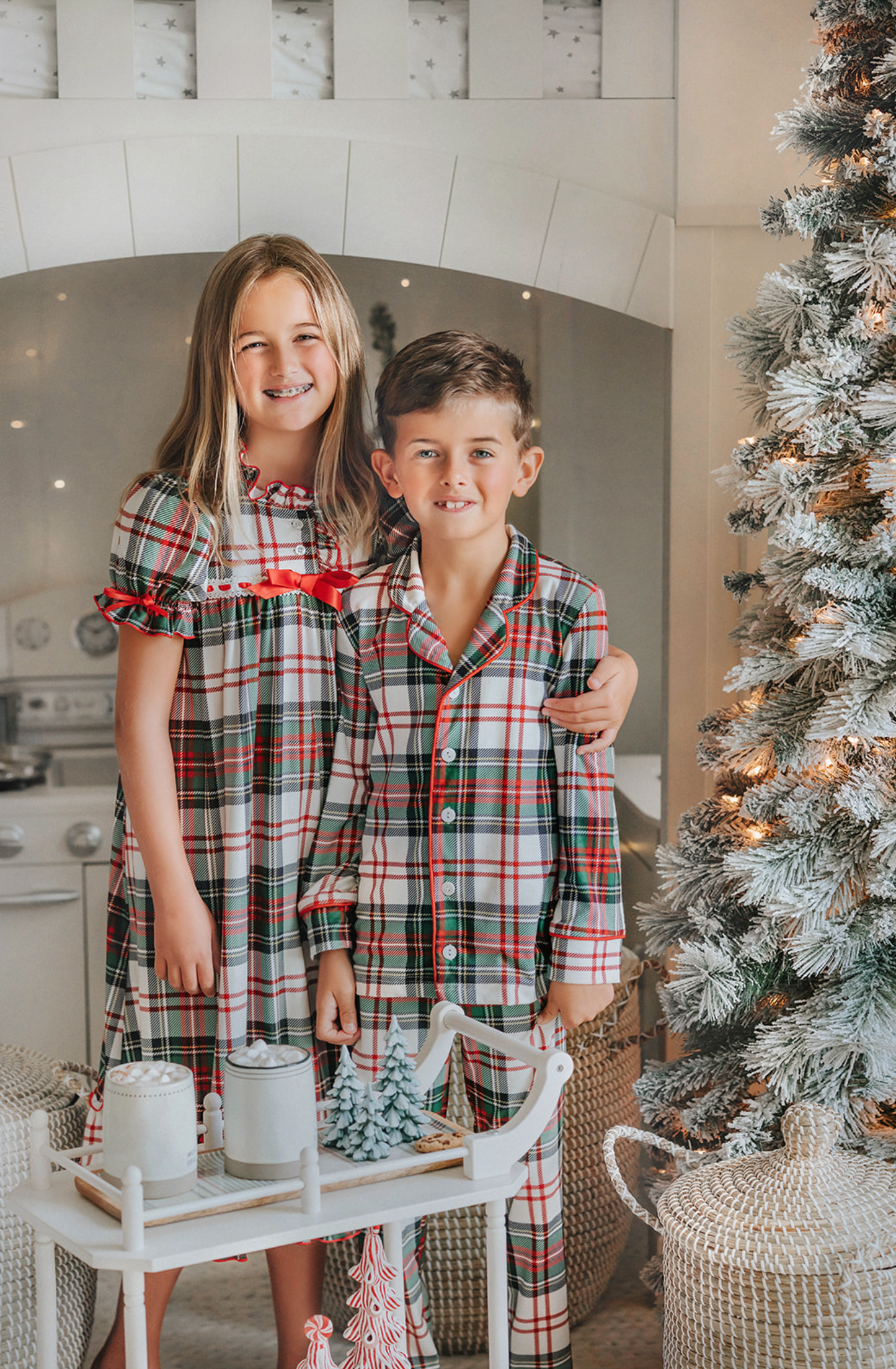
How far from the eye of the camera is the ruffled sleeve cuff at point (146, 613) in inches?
59.9

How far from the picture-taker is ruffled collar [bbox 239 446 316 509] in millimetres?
1604

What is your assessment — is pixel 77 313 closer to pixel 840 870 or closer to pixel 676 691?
pixel 676 691

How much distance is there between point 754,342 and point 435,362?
1.47 ft

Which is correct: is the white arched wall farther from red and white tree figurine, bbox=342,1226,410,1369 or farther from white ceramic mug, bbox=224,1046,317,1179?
red and white tree figurine, bbox=342,1226,410,1369

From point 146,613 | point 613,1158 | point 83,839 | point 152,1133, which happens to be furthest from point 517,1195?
point 83,839

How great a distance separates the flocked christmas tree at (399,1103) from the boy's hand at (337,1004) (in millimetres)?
312

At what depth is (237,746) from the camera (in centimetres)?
155

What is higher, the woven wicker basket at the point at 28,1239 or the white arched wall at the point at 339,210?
the white arched wall at the point at 339,210

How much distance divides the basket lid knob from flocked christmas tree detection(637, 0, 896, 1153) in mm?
96

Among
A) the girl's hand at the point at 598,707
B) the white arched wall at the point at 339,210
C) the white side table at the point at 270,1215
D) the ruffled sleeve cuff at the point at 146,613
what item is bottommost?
the white side table at the point at 270,1215

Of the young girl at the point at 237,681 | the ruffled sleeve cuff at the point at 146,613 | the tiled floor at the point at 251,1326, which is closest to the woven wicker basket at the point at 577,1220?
the tiled floor at the point at 251,1326

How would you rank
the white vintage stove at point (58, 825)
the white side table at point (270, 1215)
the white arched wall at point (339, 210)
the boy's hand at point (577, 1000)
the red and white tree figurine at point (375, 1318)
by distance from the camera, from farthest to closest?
the white vintage stove at point (58, 825) < the white arched wall at point (339, 210) < the boy's hand at point (577, 1000) < the red and white tree figurine at point (375, 1318) < the white side table at point (270, 1215)

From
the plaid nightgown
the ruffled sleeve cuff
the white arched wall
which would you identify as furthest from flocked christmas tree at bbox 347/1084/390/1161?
the white arched wall

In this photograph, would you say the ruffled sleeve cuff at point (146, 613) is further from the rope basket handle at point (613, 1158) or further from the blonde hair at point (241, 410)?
the rope basket handle at point (613, 1158)
